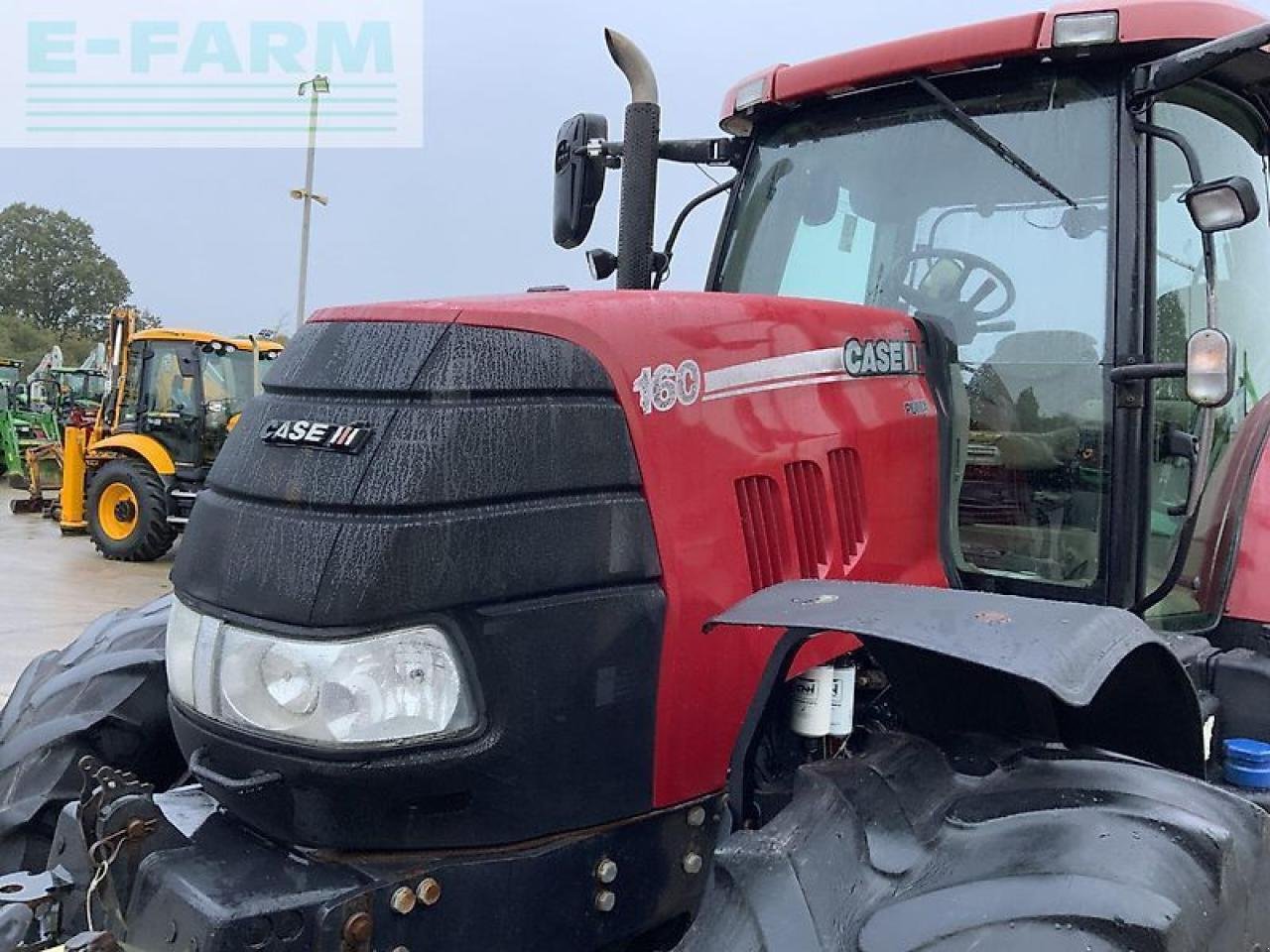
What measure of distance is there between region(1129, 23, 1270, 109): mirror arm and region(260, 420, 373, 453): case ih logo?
1.60 meters

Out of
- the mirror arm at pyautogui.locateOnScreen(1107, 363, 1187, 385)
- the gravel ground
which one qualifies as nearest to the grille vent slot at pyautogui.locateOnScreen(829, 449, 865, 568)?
the mirror arm at pyautogui.locateOnScreen(1107, 363, 1187, 385)

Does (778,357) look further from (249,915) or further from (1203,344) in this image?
(249,915)

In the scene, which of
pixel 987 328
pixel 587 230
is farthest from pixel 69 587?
pixel 987 328

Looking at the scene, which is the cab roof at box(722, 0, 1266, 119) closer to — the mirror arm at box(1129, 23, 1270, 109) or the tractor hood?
the mirror arm at box(1129, 23, 1270, 109)

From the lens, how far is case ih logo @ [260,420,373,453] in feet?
5.23

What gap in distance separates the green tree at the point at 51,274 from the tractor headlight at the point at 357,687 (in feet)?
159

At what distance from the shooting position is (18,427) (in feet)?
65.0

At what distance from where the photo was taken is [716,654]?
1.81 metres

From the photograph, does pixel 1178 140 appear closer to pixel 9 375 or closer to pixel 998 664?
pixel 998 664

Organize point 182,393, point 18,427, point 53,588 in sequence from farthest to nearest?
point 18,427 < point 182,393 < point 53,588

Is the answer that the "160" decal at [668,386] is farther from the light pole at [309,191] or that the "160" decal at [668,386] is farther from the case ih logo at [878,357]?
the light pole at [309,191]

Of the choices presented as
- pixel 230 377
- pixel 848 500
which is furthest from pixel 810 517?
pixel 230 377

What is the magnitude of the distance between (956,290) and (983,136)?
12.5 inches

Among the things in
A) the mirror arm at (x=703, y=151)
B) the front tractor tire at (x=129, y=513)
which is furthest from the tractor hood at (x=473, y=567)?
the front tractor tire at (x=129, y=513)
